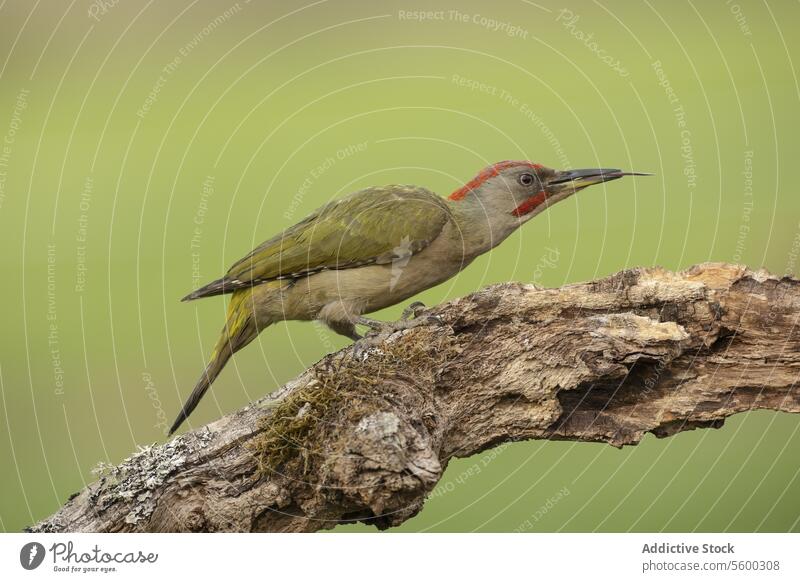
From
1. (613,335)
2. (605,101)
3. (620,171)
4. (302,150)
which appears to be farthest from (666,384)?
(302,150)

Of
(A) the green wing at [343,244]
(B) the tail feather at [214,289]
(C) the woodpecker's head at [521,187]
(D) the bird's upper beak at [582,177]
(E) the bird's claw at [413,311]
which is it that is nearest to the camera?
(E) the bird's claw at [413,311]

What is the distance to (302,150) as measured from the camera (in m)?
10.7

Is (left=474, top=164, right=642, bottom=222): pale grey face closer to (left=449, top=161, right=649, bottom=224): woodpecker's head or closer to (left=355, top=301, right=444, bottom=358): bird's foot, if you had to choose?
(left=449, top=161, right=649, bottom=224): woodpecker's head

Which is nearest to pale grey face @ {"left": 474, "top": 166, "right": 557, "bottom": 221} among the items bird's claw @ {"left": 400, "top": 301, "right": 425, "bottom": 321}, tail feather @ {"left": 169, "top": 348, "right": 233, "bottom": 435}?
bird's claw @ {"left": 400, "top": 301, "right": 425, "bottom": 321}

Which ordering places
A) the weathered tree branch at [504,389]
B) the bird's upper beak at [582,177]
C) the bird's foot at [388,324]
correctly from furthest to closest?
the bird's upper beak at [582,177] → the bird's foot at [388,324] → the weathered tree branch at [504,389]

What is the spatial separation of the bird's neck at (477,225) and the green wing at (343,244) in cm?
21

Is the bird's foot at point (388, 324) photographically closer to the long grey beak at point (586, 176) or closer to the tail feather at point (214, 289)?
the tail feather at point (214, 289)

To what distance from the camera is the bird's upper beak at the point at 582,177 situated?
8.21 m

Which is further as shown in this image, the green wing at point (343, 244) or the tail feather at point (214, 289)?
the green wing at point (343, 244)
